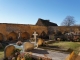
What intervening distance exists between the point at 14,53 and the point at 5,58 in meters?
0.92

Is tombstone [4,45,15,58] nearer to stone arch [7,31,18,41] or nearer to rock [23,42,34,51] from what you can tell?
rock [23,42,34,51]

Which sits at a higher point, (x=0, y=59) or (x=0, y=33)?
(x=0, y=33)

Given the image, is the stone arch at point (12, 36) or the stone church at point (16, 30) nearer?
the stone church at point (16, 30)

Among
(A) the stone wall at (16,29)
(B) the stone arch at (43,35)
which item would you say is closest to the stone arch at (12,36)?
(A) the stone wall at (16,29)

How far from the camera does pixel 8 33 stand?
27453mm

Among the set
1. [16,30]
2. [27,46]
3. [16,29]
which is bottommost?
[27,46]

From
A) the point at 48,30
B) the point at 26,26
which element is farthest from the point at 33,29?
the point at 48,30

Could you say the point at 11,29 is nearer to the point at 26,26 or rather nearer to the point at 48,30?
the point at 26,26

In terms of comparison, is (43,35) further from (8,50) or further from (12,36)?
(8,50)

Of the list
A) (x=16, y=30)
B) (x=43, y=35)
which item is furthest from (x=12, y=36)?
(x=43, y=35)

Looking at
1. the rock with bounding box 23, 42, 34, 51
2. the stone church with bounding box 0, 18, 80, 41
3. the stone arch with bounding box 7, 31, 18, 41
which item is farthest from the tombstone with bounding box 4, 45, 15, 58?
the stone arch with bounding box 7, 31, 18, 41

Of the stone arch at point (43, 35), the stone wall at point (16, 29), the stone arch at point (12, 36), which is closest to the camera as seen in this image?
the stone wall at point (16, 29)

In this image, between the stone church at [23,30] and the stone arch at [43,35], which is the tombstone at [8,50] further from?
the stone arch at [43,35]

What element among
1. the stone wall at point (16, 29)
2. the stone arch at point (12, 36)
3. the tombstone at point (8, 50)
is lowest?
the tombstone at point (8, 50)
